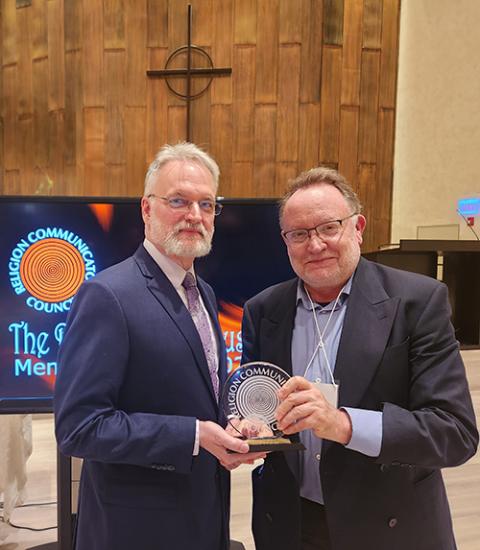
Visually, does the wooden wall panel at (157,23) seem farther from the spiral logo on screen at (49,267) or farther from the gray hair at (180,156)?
the gray hair at (180,156)

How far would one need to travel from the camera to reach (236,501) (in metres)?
2.73

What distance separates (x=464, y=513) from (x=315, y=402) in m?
2.05

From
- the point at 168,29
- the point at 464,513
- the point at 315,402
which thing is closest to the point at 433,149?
the point at 168,29

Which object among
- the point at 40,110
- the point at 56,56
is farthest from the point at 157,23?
the point at 40,110

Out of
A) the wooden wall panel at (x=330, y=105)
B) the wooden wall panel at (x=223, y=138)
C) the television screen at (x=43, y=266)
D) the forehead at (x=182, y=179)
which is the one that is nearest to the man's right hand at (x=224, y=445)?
the forehead at (x=182, y=179)

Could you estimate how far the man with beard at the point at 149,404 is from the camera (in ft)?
3.84

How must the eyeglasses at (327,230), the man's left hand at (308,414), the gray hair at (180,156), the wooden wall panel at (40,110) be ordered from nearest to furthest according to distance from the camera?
the man's left hand at (308,414), the eyeglasses at (327,230), the gray hair at (180,156), the wooden wall panel at (40,110)

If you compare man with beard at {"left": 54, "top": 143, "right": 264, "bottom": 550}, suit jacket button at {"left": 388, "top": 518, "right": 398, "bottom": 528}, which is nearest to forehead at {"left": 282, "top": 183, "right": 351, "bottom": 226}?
man with beard at {"left": 54, "top": 143, "right": 264, "bottom": 550}

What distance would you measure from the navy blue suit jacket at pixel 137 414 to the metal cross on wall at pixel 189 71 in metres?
5.53

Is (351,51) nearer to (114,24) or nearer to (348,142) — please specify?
(348,142)

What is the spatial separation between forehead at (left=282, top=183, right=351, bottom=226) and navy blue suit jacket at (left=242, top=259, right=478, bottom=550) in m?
0.23

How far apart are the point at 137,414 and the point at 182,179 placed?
2.24 feet

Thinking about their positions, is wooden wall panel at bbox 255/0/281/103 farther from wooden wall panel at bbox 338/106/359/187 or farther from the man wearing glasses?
the man wearing glasses

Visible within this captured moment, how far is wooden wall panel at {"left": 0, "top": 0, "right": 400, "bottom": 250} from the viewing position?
248 inches
